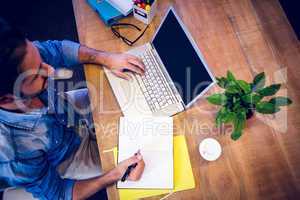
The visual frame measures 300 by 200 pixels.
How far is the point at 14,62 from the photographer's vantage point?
1.06 m

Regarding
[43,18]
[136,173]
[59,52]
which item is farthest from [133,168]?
[43,18]

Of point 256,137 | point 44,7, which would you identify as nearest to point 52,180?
point 256,137

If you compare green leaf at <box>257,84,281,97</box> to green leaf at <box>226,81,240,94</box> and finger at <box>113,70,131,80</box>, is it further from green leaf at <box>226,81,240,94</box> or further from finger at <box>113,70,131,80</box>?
finger at <box>113,70,131,80</box>

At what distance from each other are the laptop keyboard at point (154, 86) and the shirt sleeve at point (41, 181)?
467 mm

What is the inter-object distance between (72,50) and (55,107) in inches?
10.5

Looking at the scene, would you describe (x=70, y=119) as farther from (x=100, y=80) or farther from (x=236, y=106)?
(x=236, y=106)

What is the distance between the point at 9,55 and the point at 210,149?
2.61 feet

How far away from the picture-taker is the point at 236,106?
1117 mm

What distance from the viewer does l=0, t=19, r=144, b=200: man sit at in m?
1.08

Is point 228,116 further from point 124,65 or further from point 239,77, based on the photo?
point 124,65

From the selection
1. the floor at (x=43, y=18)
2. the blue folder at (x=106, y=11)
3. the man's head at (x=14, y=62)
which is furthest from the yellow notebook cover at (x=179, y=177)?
the floor at (x=43, y=18)

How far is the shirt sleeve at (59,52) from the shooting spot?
1417 mm

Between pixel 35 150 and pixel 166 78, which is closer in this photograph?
pixel 35 150

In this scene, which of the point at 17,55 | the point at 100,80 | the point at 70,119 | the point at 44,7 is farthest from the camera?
the point at 44,7
